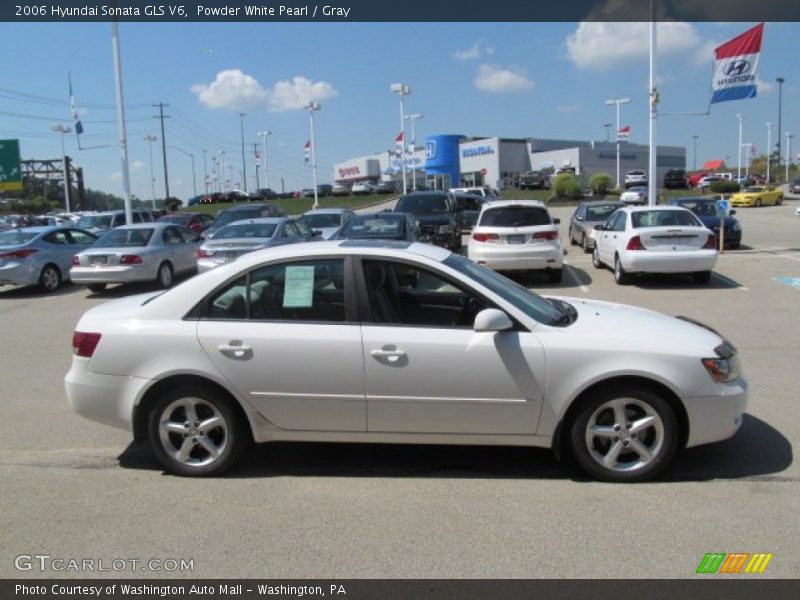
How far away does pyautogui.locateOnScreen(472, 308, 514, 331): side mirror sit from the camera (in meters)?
4.42

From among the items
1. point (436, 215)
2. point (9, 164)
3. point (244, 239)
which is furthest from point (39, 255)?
point (9, 164)

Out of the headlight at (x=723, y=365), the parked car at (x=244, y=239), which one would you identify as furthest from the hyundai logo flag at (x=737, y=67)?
the headlight at (x=723, y=365)

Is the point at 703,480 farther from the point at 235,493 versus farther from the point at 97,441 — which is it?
the point at 97,441

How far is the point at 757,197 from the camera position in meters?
49.0

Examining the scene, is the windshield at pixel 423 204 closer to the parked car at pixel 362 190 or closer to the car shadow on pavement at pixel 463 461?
the car shadow on pavement at pixel 463 461

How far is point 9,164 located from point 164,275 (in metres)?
57.3

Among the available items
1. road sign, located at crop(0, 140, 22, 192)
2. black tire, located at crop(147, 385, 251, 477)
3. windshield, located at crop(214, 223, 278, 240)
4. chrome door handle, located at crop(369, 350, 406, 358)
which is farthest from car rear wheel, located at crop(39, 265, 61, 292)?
road sign, located at crop(0, 140, 22, 192)

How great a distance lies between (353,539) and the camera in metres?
3.90

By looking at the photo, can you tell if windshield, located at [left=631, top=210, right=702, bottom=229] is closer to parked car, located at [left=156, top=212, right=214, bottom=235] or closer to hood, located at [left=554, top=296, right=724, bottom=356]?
hood, located at [left=554, top=296, right=724, bottom=356]

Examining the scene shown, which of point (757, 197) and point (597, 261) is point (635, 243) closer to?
point (597, 261)

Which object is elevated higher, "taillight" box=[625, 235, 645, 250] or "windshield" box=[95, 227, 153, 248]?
"windshield" box=[95, 227, 153, 248]

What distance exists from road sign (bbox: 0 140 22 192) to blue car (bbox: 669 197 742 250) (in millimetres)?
60954

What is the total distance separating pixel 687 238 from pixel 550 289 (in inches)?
107
